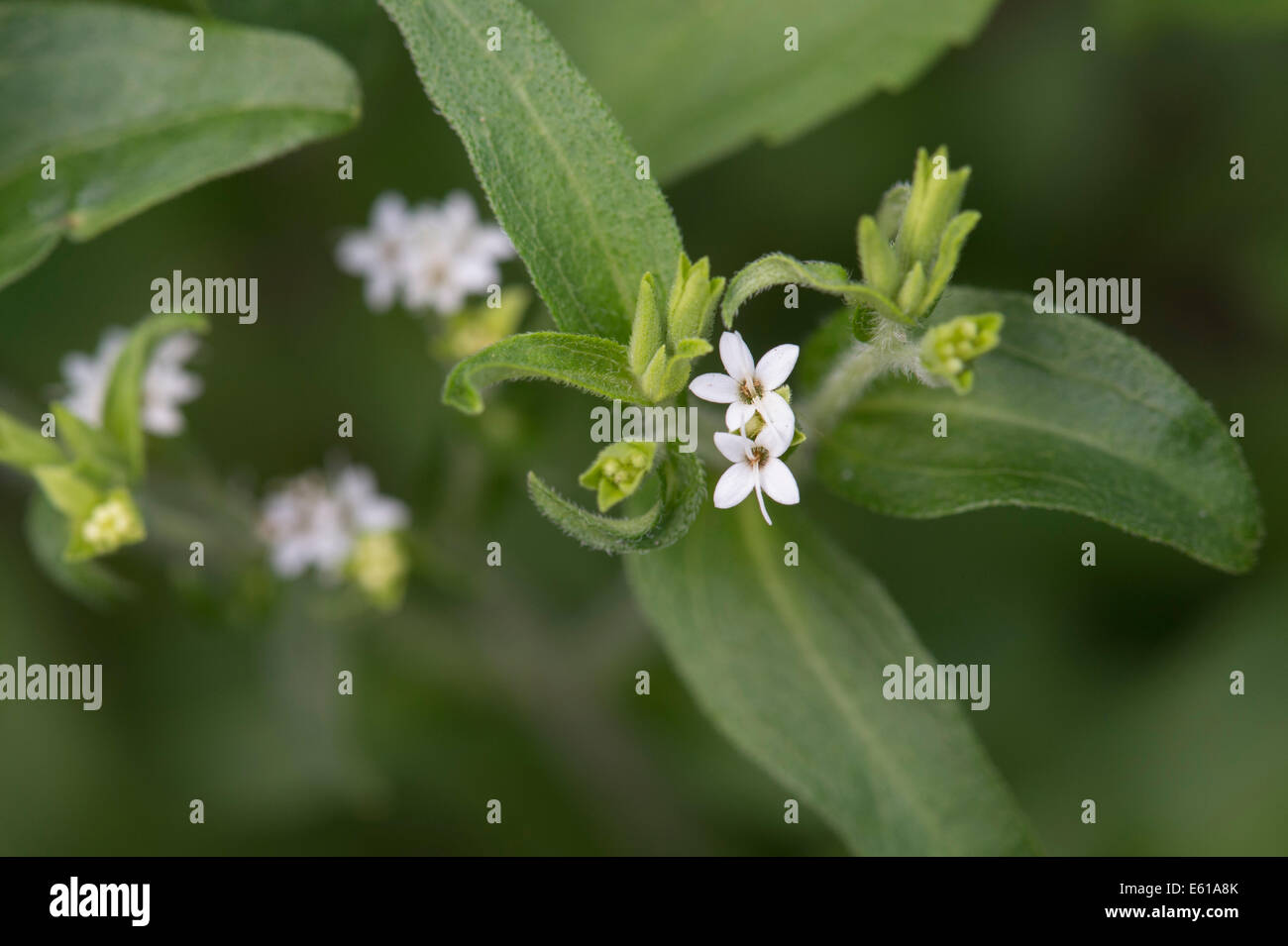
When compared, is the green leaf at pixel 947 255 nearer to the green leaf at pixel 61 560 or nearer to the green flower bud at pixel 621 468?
the green flower bud at pixel 621 468

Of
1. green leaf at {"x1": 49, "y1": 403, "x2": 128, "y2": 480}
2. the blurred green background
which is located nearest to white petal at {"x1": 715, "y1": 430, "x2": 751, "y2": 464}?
green leaf at {"x1": 49, "y1": 403, "x2": 128, "y2": 480}

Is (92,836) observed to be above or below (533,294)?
below

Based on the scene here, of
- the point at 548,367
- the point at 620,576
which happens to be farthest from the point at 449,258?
the point at 620,576

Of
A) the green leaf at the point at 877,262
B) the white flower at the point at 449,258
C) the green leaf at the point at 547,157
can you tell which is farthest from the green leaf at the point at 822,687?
the white flower at the point at 449,258

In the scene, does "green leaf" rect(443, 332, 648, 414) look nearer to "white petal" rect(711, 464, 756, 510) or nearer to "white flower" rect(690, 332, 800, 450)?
"white flower" rect(690, 332, 800, 450)

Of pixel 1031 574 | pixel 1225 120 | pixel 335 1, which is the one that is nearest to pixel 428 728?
pixel 1031 574

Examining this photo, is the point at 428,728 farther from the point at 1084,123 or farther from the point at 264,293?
the point at 1084,123
